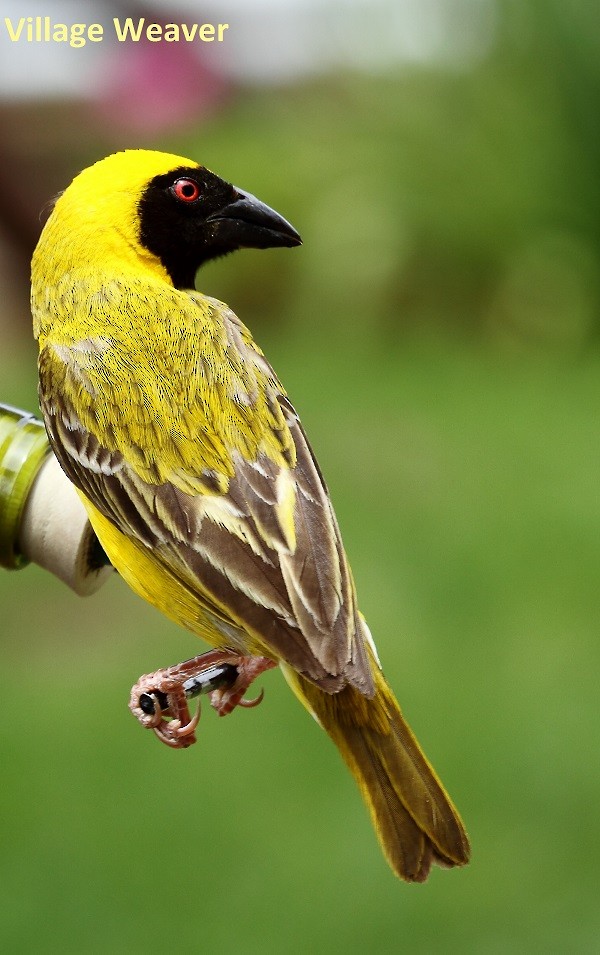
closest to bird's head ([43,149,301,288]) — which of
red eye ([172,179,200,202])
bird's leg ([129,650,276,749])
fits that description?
red eye ([172,179,200,202])

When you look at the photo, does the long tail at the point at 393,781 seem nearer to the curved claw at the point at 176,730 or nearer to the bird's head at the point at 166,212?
the curved claw at the point at 176,730

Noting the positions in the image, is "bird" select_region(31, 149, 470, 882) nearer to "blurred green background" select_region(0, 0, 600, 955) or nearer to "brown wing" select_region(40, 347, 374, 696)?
"brown wing" select_region(40, 347, 374, 696)

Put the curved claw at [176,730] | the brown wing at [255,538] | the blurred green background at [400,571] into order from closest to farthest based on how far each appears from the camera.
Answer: the brown wing at [255,538] → the curved claw at [176,730] → the blurred green background at [400,571]

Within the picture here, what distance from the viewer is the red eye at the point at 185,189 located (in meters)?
0.87

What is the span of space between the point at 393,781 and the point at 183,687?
148 mm

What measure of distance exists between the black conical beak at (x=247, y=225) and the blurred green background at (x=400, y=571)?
404 mm

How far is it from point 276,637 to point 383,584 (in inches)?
76.1

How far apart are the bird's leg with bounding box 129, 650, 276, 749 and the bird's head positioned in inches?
10.8

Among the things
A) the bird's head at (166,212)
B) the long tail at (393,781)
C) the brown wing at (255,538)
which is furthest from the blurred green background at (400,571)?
the long tail at (393,781)

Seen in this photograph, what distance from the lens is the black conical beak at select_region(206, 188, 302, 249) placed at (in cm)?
88

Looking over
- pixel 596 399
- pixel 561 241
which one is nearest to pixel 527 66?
pixel 561 241

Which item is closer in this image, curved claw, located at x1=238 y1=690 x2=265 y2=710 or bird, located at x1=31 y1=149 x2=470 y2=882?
bird, located at x1=31 y1=149 x2=470 y2=882

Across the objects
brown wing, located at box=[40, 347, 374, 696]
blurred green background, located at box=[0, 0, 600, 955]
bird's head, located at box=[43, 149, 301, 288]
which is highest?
bird's head, located at box=[43, 149, 301, 288]

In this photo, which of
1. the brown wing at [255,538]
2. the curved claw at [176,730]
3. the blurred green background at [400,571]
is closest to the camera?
the brown wing at [255,538]
